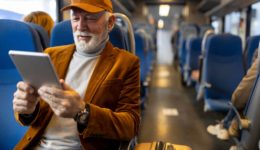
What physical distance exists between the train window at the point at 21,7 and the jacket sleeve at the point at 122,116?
1530mm

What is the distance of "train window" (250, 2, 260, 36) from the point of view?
6.15m

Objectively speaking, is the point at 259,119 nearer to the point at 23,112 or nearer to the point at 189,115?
the point at 23,112

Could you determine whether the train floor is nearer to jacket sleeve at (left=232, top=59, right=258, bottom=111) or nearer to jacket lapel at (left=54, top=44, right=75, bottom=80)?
jacket sleeve at (left=232, top=59, right=258, bottom=111)

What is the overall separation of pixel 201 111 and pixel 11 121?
341 centimetres

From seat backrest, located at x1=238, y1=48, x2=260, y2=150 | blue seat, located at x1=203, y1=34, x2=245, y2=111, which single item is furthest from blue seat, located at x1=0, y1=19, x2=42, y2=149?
blue seat, located at x1=203, y1=34, x2=245, y2=111

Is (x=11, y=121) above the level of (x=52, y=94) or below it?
below

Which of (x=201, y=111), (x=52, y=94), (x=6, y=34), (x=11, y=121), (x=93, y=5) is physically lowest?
(x=201, y=111)

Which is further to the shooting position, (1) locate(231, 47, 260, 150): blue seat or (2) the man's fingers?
(1) locate(231, 47, 260, 150): blue seat

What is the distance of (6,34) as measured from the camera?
158 cm

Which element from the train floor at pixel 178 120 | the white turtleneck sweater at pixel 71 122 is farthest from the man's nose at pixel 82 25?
the train floor at pixel 178 120

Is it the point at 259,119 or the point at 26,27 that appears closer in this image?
the point at 26,27

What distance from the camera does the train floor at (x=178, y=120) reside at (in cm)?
329

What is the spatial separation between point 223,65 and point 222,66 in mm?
17

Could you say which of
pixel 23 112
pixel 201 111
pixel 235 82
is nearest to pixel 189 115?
pixel 201 111
